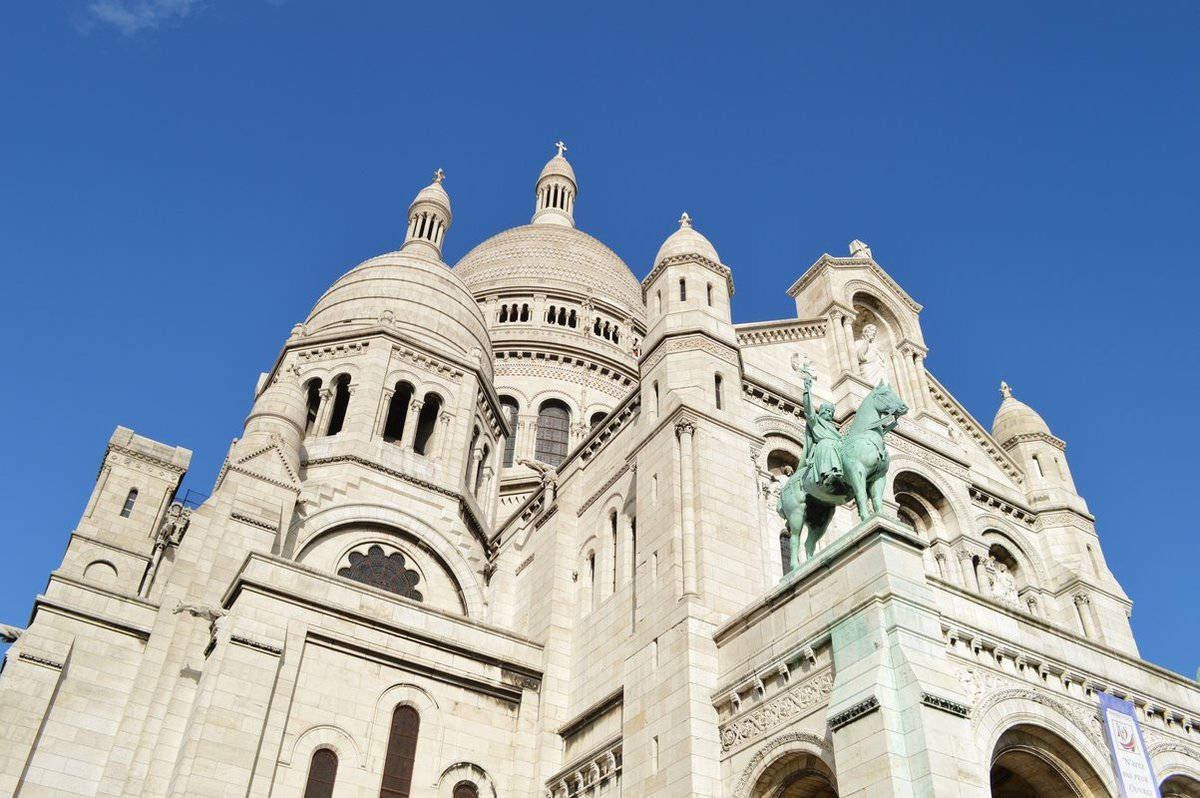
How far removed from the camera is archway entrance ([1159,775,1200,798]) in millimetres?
19953

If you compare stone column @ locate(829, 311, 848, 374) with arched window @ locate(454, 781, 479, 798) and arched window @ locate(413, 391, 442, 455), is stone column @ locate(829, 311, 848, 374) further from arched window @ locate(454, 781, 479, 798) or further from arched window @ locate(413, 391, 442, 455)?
arched window @ locate(454, 781, 479, 798)

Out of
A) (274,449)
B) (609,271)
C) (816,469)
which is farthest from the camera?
(609,271)

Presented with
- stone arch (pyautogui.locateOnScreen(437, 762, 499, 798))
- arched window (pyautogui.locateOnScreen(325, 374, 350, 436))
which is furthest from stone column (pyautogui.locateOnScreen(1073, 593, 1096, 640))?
arched window (pyautogui.locateOnScreen(325, 374, 350, 436))

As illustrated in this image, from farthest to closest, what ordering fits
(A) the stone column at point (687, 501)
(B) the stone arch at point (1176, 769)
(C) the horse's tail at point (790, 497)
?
(A) the stone column at point (687, 501) → (C) the horse's tail at point (790, 497) → (B) the stone arch at point (1176, 769)

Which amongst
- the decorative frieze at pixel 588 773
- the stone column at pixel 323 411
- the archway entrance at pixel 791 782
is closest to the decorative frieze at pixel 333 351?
the stone column at pixel 323 411

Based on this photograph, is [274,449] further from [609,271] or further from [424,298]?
[609,271]

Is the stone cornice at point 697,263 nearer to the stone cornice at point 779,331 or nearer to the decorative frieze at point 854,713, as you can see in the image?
the stone cornice at point 779,331

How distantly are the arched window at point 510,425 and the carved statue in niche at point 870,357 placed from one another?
65.8 feet

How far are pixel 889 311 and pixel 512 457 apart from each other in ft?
67.5

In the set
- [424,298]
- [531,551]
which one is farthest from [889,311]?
[424,298]

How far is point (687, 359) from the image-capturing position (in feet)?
87.1

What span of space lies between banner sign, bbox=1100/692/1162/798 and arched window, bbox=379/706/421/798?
48.1 feet

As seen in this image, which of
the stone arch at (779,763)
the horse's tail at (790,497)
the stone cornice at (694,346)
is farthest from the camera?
the stone cornice at (694,346)

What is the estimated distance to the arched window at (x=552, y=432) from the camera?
49.7 metres
